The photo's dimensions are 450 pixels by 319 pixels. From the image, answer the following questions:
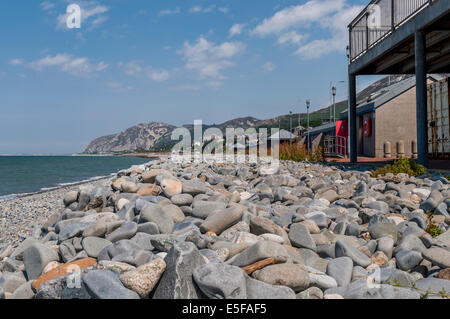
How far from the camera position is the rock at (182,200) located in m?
4.01

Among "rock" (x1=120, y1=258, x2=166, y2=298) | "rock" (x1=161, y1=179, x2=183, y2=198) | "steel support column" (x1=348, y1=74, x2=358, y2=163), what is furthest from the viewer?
"steel support column" (x1=348, y1=74, x2=358, y2=163)

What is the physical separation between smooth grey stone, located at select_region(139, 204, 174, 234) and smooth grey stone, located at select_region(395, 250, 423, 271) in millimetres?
1957

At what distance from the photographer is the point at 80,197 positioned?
458cm

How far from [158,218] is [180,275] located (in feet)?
4.19

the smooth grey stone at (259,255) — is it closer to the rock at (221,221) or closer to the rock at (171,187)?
the rock at (221,221)

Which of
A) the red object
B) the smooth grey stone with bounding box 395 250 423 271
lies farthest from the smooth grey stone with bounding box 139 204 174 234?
the red object

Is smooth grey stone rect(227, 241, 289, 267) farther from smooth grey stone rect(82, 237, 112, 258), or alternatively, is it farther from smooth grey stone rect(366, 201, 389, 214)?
smooth grey stone rect(366, 201, 389, 214)

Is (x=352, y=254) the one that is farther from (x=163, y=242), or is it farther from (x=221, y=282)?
(x=163, y=242)

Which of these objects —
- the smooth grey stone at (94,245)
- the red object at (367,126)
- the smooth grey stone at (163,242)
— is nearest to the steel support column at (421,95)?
the smooth grey stone at (163,242)

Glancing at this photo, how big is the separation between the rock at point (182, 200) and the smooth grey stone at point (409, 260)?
2267mm

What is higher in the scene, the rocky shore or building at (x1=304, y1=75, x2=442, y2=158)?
building at (x1=304, y1=75, x2=442, y2=158)

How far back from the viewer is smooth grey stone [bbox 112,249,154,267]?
2457mm

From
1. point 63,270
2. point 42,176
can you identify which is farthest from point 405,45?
point 42,176
